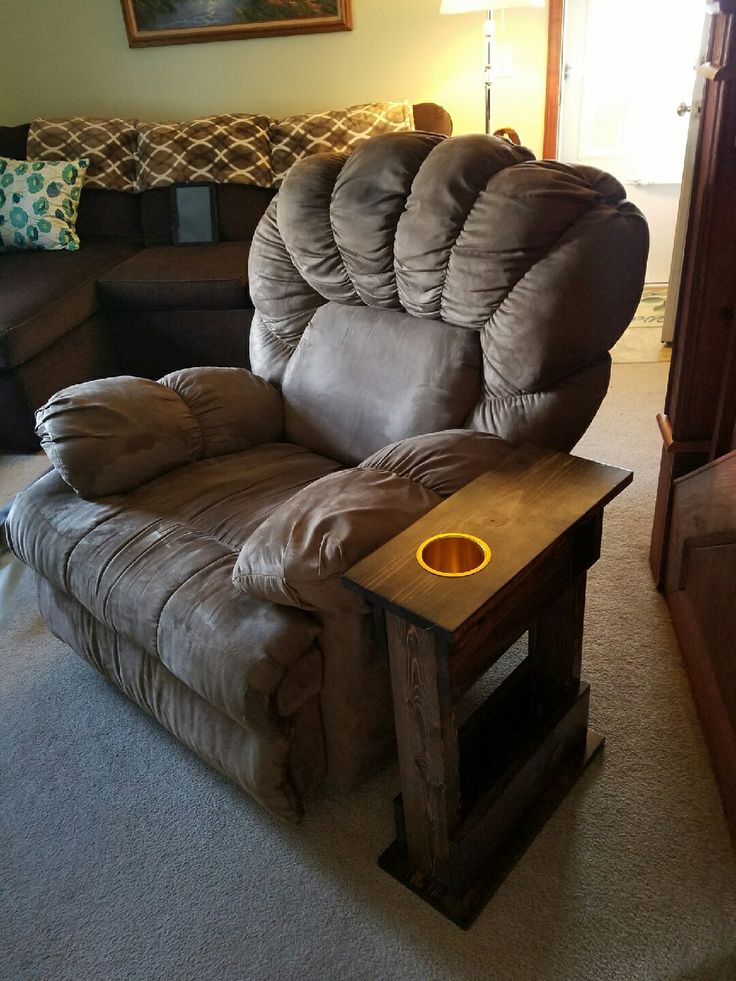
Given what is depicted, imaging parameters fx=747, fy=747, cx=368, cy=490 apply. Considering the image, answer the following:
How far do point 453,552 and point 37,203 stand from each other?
289 cm

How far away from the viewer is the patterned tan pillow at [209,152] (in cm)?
314

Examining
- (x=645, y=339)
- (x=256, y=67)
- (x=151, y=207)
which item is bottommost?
(x=645, y=339)

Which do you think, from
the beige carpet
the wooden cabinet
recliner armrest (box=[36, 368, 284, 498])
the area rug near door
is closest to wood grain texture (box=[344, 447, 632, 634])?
the wooden cabinet

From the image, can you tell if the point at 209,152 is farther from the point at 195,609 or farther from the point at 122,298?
the point at 195,609

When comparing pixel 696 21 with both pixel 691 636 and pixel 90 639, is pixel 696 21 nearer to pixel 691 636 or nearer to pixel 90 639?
pixel 691 636

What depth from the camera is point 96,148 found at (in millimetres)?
3277

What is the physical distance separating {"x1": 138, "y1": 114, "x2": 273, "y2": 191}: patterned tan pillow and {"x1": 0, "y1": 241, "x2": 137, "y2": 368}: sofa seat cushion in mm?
374

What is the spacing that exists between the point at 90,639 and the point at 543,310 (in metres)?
1.09

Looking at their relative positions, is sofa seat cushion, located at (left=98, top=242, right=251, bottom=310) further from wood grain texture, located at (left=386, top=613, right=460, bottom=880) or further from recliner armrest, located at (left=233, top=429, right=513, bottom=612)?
wood grain texture, located at (left=386, top=613, right=460, bottom=880)

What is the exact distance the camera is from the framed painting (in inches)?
129

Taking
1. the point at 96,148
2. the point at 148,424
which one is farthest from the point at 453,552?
the point at 96,148

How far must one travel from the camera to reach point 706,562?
1.43 meters

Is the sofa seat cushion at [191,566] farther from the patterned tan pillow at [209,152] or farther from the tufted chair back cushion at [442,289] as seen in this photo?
the patterned tan pillow at [209,152]

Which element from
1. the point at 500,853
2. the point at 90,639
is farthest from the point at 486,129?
the point at 500,853
